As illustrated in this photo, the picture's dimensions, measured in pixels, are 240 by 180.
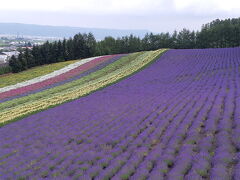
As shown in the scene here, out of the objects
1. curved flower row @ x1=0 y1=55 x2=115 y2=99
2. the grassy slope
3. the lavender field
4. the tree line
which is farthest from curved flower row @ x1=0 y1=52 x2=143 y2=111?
the tree line

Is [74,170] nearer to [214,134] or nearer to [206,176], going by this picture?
[206,176]

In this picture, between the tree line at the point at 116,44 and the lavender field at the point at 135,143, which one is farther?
the tree line at the point at 116,44

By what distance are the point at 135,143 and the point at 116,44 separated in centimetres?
9464

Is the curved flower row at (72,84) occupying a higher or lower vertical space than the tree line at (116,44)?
lower

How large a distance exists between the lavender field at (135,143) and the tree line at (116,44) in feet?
210

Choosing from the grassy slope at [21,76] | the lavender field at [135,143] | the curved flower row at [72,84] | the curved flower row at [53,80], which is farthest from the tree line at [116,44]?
the lavender field at [135,143]

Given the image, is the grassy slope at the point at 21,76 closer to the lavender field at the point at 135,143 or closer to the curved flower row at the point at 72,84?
the curved flower row at the point at 72,84

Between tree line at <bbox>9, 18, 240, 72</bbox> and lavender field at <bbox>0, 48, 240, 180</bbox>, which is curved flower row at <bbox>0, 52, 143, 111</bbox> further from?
tree line at <bbox>9, 18, 240, 72</bbox>

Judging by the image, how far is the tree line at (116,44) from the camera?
83375 millimetres

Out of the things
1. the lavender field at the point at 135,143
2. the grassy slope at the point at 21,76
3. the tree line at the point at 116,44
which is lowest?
the grassy slope at the point at 21,76

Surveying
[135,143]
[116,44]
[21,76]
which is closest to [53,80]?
[21,76]

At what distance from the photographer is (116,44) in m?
105

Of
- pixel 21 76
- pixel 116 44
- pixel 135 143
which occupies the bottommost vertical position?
pixel 21 76

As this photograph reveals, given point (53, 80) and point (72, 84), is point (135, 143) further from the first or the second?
point (53, 80)
